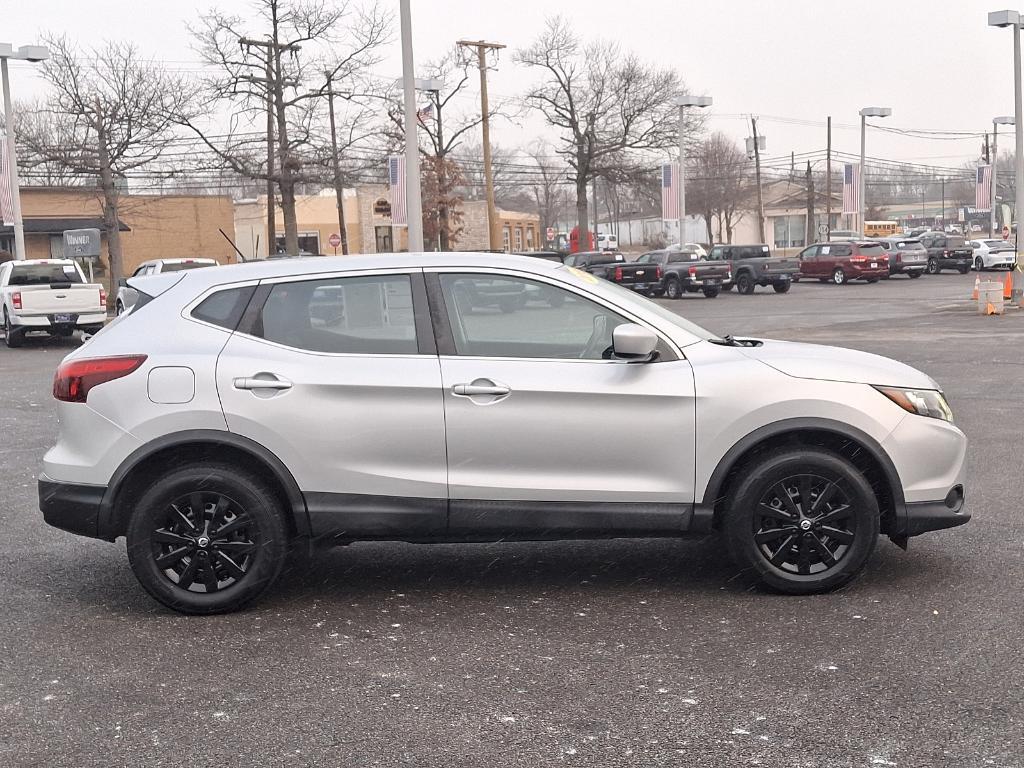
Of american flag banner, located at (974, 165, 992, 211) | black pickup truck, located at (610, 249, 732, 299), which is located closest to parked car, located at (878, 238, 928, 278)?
black pickup truck, located at (610, 249, 732, 299)

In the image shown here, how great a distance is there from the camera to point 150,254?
6309 cm

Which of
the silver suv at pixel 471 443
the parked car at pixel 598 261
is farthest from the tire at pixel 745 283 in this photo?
the silver suv at pixel 471 443

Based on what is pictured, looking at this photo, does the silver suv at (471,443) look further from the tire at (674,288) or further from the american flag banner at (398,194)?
the tire at (674,288)

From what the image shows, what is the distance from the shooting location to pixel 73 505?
557 centimetres

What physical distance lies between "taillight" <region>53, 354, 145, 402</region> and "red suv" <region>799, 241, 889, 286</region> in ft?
145

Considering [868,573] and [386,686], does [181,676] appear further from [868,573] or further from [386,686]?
[868,573]

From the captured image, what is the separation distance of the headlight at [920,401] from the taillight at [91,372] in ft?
11.5

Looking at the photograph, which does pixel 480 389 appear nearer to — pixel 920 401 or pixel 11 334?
pixel 920 401

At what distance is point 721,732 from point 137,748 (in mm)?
1987

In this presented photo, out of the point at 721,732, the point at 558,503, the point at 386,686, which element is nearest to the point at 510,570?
the point at 558,503

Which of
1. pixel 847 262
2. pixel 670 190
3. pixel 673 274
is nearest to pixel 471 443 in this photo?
pixel 673 274

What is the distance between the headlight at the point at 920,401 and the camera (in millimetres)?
5566

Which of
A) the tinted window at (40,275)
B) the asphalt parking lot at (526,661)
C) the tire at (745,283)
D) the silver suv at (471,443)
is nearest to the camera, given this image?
the asphalt parking lot at (526,661)

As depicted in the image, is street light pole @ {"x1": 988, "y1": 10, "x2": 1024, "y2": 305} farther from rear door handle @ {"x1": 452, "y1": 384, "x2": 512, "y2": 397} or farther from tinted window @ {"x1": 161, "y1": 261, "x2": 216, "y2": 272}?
rear door handle @ {"x1": 452, "y1": 384, "x2": 512, "y2": 397}
